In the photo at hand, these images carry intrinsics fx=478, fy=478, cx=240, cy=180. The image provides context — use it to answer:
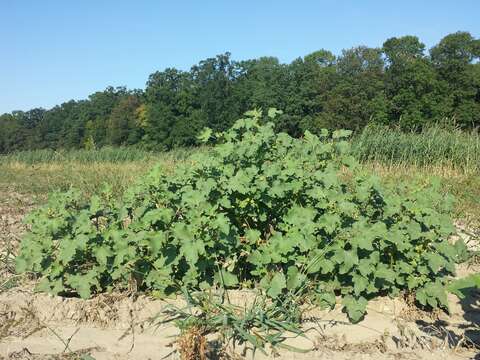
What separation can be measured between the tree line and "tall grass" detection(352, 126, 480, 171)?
37.9ft

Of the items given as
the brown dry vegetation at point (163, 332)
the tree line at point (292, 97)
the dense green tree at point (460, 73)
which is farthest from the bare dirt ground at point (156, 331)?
the dense green tree at point (460, 73)

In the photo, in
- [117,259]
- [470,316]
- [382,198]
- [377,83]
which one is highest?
[377,83]

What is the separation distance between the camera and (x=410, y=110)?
121 ft

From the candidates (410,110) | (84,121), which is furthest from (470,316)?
(84,121)

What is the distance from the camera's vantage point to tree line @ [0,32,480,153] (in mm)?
36750

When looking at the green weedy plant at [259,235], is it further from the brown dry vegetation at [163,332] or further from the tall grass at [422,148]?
the tall grass at [422,148]

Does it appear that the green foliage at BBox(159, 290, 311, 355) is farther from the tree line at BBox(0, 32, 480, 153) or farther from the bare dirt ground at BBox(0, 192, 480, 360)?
the tree line at BBox(0, 32, 480, 153)

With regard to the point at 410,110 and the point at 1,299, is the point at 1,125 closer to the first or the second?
the point at 410,110

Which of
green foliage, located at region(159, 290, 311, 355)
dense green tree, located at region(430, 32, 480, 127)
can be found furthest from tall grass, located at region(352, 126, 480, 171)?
dense green tree, located at region(430, 32, 480, 127)

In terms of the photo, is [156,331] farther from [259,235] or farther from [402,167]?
[402,167]

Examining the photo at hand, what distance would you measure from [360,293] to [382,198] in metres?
0.65

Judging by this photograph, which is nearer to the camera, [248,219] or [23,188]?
[248,219]

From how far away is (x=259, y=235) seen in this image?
3.24 m

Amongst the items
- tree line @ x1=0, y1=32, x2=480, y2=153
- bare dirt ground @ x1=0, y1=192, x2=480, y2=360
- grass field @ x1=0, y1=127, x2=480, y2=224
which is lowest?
bare dirt ground @ x1=0, y1=192, x2=480, y2=360
